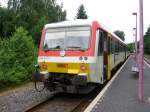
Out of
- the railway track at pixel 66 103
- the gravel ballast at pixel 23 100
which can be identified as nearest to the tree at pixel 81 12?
the railway track at pixel 66 103

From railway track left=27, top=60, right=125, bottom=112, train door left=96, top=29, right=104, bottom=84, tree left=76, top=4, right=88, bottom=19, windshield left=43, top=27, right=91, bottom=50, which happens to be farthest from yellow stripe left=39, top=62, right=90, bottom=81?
tree left=76, top=4, right=88, bottom=19

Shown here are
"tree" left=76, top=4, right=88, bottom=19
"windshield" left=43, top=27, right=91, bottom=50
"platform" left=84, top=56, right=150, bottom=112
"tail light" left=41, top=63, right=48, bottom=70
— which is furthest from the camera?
"tree" left=76, top=4, right=88, bottom=19

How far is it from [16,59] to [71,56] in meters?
7.82

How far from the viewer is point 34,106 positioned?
10.4 m

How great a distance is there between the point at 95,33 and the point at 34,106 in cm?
352

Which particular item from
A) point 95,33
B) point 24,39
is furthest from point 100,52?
point 24,39

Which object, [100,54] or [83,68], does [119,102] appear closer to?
[83,68]

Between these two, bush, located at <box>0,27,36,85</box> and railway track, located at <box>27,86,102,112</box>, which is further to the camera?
bush, located at <box>0,27,36,85</box>

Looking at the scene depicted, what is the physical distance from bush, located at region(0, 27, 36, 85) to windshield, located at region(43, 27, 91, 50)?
469 centimetres

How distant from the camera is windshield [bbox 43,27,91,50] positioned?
11945 mm

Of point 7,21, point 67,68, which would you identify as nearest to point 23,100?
point 67,68

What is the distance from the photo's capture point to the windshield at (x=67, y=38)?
11.9 metres

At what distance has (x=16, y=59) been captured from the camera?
18.9 meters

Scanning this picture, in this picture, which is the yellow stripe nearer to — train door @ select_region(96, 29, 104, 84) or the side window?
train door @ select_region(96, 29, 104, 84)
